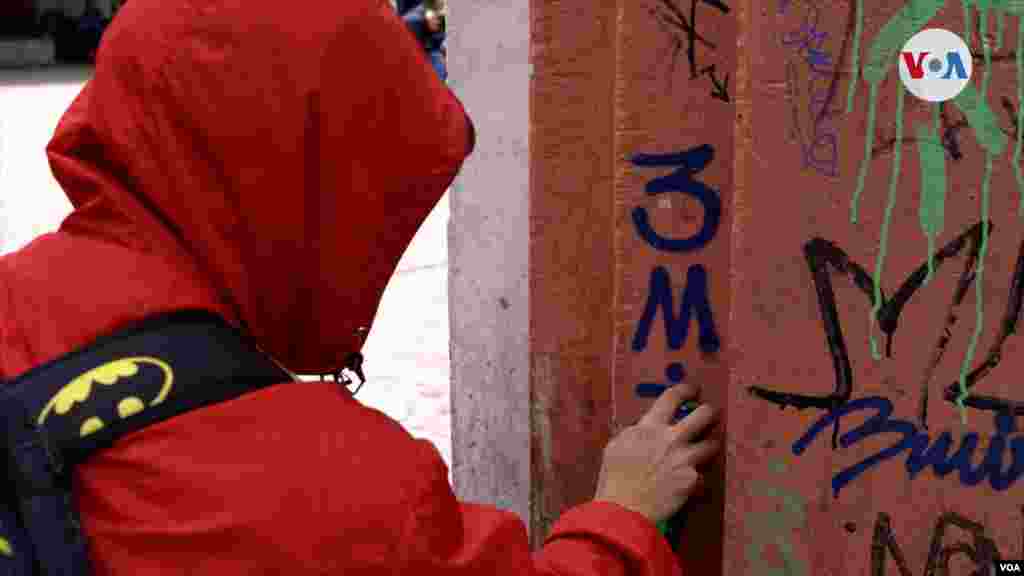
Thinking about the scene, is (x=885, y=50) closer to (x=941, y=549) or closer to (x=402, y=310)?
(x=941, y=549)

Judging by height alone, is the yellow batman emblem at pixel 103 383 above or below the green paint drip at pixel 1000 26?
below

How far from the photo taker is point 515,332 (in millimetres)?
2656

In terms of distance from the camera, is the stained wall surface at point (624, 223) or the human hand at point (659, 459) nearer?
the human hand at point (659, 459)

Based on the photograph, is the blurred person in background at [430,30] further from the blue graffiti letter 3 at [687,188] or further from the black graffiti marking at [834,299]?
the black graffiti marking at [834,299]

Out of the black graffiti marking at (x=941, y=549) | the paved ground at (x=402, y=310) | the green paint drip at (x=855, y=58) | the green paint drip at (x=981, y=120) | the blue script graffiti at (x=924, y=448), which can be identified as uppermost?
the green paint drip at (x=855, y=58)

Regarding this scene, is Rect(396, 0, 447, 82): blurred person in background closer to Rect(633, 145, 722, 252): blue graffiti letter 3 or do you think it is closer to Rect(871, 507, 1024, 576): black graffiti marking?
Rect(633, 145, 722, 252): blue graffiti letter 3

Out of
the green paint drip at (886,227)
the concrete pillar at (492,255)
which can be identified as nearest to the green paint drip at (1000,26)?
the green paint drip at (886,227)

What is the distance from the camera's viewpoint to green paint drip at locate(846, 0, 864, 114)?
5.45ft

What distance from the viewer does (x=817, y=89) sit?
1.71 m

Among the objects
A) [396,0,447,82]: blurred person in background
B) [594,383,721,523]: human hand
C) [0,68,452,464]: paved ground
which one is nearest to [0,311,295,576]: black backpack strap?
[594,383,721,523]: human hand

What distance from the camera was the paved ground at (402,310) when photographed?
489cm

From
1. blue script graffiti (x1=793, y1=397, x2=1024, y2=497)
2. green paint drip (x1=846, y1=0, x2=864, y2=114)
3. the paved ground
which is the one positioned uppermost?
green paint drip (x1=846, y1=0, x2=864, y2=114)

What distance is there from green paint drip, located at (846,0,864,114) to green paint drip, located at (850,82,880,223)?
0.02 meters

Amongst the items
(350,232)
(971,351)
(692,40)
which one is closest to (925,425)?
(971,351)
